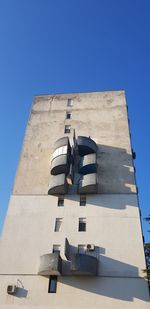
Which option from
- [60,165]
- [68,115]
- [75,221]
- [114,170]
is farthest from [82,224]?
[68,115]

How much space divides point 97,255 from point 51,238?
381 cm

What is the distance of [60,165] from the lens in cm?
2428

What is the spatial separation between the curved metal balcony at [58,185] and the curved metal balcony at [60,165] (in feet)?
2.39

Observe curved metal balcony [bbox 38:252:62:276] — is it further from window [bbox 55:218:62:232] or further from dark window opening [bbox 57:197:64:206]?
dark window opening [bbox 57:197:64:206]

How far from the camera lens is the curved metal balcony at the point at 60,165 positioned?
24.3 m

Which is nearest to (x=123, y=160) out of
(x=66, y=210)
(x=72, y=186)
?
(x=72, y=186)

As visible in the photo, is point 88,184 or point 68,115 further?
point 68,115

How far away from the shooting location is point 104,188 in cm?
2400

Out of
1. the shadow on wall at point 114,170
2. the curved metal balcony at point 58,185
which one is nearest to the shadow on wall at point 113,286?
the curved metal balcony at point 58,185

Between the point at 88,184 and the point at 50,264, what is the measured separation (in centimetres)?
710

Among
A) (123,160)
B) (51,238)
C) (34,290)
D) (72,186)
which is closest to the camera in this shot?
(34,290)

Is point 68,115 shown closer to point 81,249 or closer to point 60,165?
point 60,165

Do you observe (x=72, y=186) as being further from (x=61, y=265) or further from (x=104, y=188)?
(x=61, y=265)

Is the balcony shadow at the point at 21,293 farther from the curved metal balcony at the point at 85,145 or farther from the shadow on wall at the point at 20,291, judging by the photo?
the curved metal balcony at the point at 85,145
